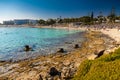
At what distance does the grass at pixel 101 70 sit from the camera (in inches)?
185

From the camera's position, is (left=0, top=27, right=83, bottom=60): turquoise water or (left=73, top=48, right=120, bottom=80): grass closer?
(left=73, top=48, right=120, bottom=80): grass

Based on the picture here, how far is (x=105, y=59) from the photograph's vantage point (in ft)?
19.5

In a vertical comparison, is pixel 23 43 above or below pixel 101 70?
below

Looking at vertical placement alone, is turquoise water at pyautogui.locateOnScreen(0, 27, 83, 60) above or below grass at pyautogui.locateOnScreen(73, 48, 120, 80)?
below

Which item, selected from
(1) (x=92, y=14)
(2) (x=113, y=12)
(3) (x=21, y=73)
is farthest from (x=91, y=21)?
(3) (x=21, y=73)

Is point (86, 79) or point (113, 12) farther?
point (113, 12)

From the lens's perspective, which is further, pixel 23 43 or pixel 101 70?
pixel 23 43

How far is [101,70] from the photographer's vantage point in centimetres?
505

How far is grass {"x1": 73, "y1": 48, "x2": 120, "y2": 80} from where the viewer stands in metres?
4.70

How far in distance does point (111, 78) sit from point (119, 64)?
569 mm

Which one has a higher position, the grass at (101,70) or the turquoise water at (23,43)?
the grass at (101,70)

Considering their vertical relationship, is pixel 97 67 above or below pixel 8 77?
above

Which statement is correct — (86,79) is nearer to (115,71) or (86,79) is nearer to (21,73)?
(115,71)

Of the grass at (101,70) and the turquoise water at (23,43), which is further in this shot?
the turquoise water at (23,43)
